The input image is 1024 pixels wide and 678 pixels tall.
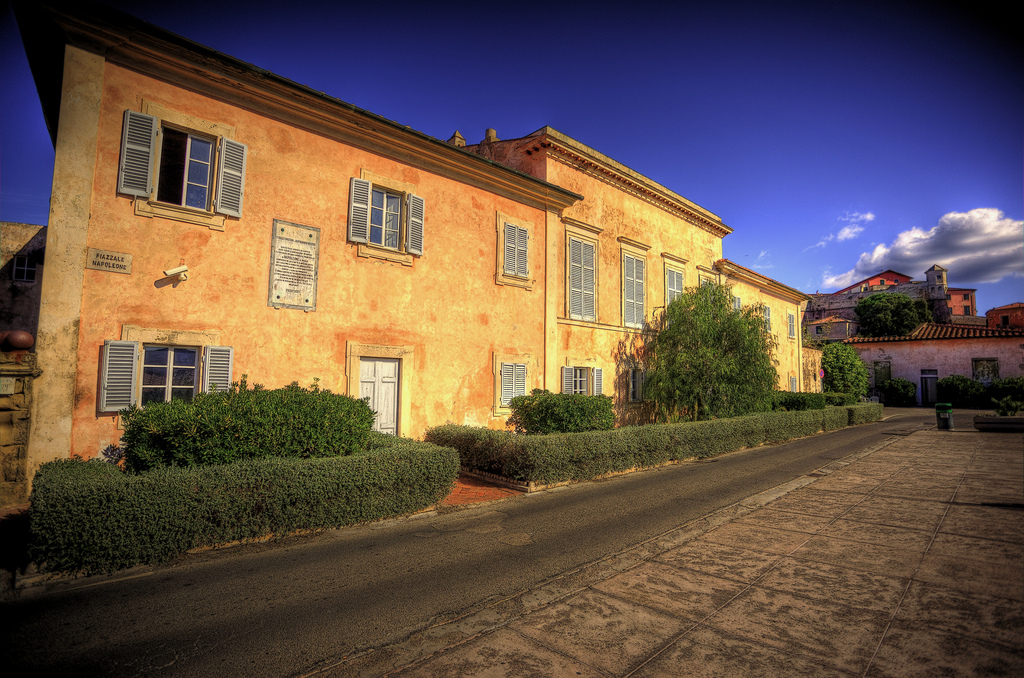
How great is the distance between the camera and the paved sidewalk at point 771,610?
302cm

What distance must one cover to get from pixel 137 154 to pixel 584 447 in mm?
9092

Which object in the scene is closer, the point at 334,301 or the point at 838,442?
the point at 334,301

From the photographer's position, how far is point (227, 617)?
379 centimetres

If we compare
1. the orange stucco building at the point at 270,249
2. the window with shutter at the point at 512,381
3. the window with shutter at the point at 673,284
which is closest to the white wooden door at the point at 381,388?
the orange stucco building at the point at 270,249

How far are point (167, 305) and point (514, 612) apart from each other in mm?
7296

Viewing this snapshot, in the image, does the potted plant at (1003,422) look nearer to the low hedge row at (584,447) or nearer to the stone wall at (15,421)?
the low hedge row at (584,447)

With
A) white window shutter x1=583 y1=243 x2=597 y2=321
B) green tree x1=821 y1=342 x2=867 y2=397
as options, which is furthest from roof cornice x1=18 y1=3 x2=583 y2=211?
green tree x1=821 y1=342 x2=867 y2=397

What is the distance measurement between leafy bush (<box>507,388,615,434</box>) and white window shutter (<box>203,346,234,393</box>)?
5.74 metres

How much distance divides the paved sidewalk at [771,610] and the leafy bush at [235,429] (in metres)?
3.89

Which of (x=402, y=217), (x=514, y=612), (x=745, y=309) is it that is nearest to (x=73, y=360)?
(x=402, y=217)

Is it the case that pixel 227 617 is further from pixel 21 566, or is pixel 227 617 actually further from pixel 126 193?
pixel 126 193

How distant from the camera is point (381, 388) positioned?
10.2m

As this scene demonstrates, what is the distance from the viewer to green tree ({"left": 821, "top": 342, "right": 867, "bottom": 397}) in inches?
1235

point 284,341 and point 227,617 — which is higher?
point 284,341
